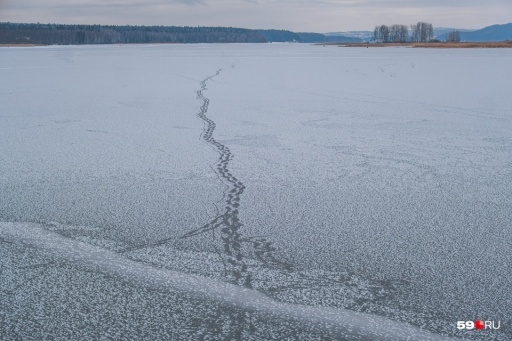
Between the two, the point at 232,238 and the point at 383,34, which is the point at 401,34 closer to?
the point at 383,34

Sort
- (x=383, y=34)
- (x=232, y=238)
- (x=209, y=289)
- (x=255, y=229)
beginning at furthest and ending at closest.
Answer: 1. (x=383, y=34)
2. (x=255, y=229)
3. (x=232, y=238)
4. (x=209, y=289)

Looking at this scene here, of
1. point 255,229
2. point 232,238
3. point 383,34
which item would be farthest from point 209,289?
point 383,34

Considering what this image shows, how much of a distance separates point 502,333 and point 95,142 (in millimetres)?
4339

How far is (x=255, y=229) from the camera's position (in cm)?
288

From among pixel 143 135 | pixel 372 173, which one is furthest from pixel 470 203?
pixel 143 135

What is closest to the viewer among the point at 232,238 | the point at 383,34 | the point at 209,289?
the point at 209,289

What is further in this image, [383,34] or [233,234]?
[383,34]

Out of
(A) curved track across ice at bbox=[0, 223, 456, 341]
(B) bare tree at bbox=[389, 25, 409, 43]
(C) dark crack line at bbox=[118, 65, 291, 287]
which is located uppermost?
(B) bare tree at bbox=[389, 25, 409, 43]

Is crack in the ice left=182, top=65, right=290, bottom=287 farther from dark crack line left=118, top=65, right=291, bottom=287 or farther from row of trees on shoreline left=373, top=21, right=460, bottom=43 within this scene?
row of trees on shoreline left=373, top=21, right=460, bottom=43

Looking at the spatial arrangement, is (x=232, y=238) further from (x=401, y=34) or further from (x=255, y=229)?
(x=401, y=34)

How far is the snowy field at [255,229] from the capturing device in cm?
198

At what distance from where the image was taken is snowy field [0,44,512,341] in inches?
78.0

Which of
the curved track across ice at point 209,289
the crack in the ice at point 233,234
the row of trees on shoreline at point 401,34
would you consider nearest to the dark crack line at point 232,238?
the crack in the ice at point 233,234

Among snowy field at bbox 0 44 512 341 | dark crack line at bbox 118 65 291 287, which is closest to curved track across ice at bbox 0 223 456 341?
snowy field at bbox 0 44 512 341
